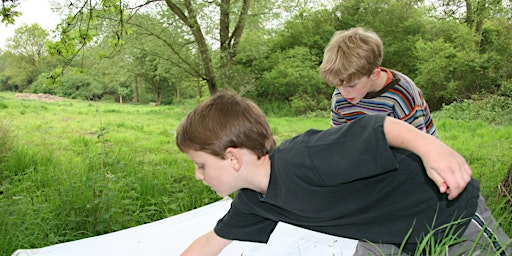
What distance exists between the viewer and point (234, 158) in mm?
1314

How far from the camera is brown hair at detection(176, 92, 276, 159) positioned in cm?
129

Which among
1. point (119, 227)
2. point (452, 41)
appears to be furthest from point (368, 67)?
point (452, 41)

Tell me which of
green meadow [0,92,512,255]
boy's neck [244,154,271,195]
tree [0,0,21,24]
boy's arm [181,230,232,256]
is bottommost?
green meadow [0,92,512,255]

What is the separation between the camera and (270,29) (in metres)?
13.1

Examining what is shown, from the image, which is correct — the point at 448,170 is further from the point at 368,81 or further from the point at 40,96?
the point at 40,96

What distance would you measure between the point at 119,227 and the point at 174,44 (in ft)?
25.4

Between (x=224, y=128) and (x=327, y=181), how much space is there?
1.16 feet

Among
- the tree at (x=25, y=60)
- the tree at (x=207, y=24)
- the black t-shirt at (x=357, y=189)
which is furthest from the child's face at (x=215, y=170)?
the tree at (x=25, y=60)

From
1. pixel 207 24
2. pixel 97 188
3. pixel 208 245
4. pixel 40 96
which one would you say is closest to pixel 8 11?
pixel 97 188

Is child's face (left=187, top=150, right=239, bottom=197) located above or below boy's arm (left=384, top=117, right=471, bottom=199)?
below

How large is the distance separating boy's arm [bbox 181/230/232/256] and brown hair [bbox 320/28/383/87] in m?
0.88

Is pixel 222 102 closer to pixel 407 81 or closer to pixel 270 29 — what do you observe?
pixel 407 81

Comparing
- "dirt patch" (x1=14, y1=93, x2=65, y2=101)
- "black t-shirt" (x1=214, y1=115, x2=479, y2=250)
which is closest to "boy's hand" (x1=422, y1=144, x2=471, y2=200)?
"black t-shirt" (x1=214, y1=115, x2=479, y2=250)

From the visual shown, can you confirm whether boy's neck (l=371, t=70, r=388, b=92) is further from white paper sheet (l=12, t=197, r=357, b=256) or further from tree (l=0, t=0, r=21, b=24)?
tree (l=0, t=0, r=21, b=24)
